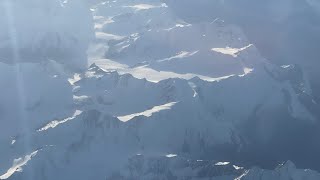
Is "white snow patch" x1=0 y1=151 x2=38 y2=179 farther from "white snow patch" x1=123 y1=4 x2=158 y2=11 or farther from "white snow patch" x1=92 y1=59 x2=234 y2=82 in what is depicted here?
"white snow patch" x1=123 y1=4 x2=158 y2=11

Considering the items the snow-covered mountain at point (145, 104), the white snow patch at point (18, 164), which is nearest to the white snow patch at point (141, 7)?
the snow-covered mountain at point (145, 104)

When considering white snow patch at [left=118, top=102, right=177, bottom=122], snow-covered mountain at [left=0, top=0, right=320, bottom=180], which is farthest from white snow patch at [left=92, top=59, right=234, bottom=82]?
white snow patch at [left=118, top=102, right=177, bottom=122]

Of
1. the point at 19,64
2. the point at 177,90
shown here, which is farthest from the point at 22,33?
the point at 177,90

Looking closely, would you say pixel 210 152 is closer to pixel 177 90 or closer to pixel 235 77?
pixel 177 90

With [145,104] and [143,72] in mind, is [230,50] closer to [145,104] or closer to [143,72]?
[143,72]

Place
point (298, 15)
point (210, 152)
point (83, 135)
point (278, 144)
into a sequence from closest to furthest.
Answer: point (83, 135)
point (210, 152)
point (278, 144)
point (298, 15)

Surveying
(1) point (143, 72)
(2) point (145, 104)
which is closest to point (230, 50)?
(1) point (143, 72)

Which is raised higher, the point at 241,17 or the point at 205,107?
the point at 205,107
